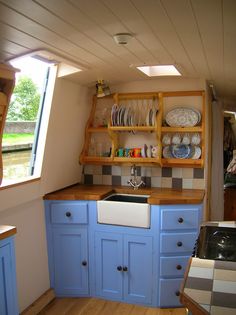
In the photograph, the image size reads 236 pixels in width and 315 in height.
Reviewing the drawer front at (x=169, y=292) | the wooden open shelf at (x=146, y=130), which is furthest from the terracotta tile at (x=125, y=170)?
the drawer front at (x=169, y=292)

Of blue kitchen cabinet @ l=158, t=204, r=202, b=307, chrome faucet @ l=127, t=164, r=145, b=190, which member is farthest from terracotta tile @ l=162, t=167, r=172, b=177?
blue kitchen cabinet @ l=158, t=204, r=202, b=307

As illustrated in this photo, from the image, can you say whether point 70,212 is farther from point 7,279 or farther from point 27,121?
point 7,279

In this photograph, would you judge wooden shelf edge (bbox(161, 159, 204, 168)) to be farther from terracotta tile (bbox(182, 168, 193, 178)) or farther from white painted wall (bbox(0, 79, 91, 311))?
white painted wall (bbox(0, 79, 91, 311))

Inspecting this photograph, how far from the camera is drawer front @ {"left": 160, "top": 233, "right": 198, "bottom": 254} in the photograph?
2.53m

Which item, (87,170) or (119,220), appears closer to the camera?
(119,220)

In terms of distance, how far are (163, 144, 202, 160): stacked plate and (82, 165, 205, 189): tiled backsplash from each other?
15cm

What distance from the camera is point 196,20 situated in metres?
1.29

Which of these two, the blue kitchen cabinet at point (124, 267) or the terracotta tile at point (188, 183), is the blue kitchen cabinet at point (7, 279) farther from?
the terracotta tile at point (188, 183)

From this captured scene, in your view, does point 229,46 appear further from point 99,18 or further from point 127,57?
point 99,18

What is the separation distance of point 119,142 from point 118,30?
1794mm

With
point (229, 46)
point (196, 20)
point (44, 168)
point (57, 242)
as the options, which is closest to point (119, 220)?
point (57, 242)

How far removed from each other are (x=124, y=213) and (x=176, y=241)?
50cm

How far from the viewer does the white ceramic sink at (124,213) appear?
252 cm

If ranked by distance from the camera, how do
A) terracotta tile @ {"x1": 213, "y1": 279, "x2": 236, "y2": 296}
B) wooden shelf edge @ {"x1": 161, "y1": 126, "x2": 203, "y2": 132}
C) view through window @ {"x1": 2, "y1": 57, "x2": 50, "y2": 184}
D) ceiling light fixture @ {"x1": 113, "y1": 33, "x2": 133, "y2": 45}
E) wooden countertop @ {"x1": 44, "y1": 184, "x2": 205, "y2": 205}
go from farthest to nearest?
wooden shelf edge @ {"x1": 161, "y1": 126, "x2": 203, "y2": 132} → wooden countertop @ {"x1": 44, "y1": 184, "x2": 205, "y2": 205} → view through window @ {"x1": 2, "y1": 57, "x2": 50, "y2": 184} → ceiling light fixture @ {"x1": 113, "y1": 33, "x2": 133, "y2": 45} → terracotta tile @ {"x1": 213, "y1": 279, "x2": 236, "y2": 296}
